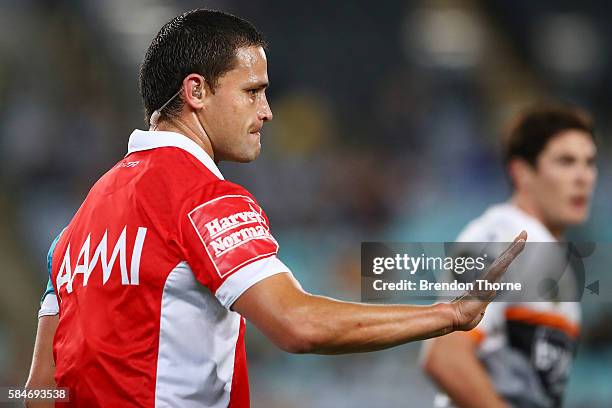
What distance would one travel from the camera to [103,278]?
240 centimetres

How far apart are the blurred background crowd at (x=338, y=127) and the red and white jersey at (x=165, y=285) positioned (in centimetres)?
509

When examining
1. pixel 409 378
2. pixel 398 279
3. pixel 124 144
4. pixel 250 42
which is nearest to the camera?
pixel 250 42

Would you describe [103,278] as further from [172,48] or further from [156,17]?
[156,17]

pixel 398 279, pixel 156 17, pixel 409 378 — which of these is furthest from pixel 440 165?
pixel 398 279

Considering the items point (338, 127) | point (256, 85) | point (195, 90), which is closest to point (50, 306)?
point (195, 90)

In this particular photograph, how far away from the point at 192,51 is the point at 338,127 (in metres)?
7.60

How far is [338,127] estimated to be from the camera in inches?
399

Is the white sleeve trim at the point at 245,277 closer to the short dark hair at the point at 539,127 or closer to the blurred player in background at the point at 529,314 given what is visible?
the blurred player in background at the point at 529,314

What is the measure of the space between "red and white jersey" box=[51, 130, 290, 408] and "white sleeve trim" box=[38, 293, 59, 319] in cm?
25

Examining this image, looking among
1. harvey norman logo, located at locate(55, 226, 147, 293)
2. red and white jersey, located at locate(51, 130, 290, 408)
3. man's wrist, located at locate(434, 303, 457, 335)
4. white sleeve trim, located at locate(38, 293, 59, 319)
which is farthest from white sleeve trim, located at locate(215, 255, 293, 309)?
white sleeve trim, located at locate(38, 293, 59, 319)

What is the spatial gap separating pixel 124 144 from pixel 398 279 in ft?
22.5

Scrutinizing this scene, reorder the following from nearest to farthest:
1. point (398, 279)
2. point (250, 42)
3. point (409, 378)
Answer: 1. point (250, 42)
2. point (398, 279)
3. point (409, 378)

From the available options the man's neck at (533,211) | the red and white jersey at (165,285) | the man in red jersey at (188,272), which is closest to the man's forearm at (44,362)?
the man in red jersey at (188,272)

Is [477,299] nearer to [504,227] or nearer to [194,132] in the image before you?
[194,132]
